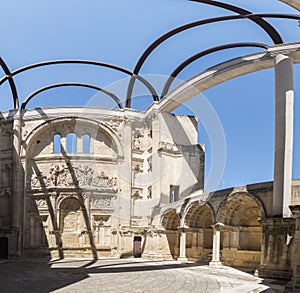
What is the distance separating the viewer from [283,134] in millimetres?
15383

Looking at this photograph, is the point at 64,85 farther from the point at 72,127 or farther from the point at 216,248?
the point at 216,248

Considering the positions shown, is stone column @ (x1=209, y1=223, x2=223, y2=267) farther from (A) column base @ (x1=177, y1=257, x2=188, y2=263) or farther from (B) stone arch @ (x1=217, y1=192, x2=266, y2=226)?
(A) column base @ (x1=177, y1=257, x2=188, y2=263)

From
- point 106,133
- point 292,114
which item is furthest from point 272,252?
point 106,133

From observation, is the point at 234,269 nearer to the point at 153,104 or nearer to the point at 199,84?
the point at 199,84

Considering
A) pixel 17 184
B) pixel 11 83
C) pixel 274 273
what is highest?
pixel 11 83

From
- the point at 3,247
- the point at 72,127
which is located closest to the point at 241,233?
the point at 72,127

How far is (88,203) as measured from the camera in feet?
84.8

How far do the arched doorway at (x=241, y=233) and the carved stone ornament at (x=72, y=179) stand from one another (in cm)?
1033

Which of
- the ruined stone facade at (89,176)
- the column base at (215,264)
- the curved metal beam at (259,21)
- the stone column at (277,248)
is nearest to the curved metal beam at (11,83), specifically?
the ruined stone facade at (89,176)

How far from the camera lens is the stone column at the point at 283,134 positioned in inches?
574

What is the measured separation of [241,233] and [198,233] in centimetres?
406

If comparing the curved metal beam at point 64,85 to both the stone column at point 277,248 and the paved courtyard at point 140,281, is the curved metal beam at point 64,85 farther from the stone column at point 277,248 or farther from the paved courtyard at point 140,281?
the stone column at point 277,248

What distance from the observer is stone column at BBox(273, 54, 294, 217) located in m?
14.6

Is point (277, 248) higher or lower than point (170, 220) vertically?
higher
